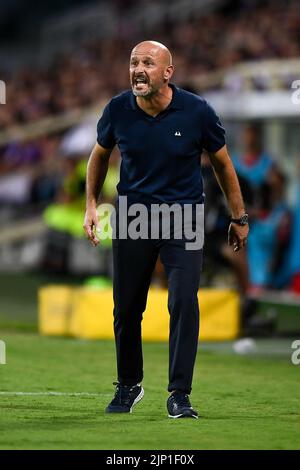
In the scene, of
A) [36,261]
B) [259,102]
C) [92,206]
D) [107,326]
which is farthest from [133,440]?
[36,261]

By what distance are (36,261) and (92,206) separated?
16146mm

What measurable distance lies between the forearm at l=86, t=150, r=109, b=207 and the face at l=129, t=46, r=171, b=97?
0.54 metres

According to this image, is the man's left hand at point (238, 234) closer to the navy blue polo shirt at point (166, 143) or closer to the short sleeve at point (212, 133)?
the navy blue polo shirt at point (166, 143)

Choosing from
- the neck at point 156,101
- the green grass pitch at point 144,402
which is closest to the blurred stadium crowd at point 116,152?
the green grass pitch at point 144,402

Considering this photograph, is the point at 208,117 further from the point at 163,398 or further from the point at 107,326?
the point at 107,326

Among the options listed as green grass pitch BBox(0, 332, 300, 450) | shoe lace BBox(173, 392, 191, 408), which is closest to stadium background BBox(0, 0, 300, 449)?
green grass pitch BBox(0, 332, 300, 450)

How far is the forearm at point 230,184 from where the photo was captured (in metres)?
8.72

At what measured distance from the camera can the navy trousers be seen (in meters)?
8.66

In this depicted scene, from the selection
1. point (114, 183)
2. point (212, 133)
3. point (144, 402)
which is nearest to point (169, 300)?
point (212, 133)

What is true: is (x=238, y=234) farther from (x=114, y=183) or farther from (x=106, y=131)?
(x=114, y=183)

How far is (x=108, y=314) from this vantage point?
14266 millimetres

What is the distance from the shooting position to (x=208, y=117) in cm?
864

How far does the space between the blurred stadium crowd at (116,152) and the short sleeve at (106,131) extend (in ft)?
18.7

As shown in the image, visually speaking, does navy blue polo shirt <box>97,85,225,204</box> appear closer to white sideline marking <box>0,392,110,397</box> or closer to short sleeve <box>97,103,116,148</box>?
short sleeve <box>97,103,116,148</box>
